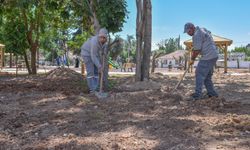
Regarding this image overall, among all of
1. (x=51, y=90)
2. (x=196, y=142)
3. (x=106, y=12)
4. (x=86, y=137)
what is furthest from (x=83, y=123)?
(x=106, y=12)

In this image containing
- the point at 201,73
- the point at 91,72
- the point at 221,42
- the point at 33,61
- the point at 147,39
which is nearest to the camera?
the point at 201,73

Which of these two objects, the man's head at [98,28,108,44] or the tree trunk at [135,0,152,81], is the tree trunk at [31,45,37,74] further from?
the man's head at [98,28,108,44]

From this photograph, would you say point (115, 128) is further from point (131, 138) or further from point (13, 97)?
point (13, 97)

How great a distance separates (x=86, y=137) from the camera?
4.91 meters

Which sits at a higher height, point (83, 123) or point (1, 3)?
point (1, 3)

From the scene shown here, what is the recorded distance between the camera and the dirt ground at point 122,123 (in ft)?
15.1

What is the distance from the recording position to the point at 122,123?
5.60m

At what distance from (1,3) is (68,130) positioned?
11.8 metres

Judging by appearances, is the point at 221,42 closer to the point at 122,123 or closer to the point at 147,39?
the point at 147,39

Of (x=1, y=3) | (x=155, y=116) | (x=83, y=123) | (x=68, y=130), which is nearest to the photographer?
(x=68, y=130)

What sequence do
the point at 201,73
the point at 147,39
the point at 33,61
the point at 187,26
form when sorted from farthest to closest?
the point at 33,61 < the point at 147,39 < the point at 201,73 < the point at 187,26

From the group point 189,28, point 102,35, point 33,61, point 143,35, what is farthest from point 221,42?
point 102,35

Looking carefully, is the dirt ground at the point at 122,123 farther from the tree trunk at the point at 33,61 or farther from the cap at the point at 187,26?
the tree trunk at the point at 33,61

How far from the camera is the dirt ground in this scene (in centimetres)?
462
